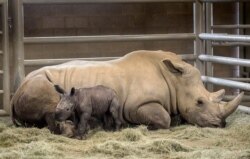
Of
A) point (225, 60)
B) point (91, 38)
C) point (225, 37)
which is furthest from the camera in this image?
point (91, 38)

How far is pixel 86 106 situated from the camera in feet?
19.1

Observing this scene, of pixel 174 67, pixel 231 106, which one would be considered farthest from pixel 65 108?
pixel 231 106

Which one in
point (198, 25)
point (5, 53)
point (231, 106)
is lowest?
point (231, 106)

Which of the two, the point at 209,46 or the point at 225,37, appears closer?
the point at 225,37

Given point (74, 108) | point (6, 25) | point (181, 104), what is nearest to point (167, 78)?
point (181, 104)

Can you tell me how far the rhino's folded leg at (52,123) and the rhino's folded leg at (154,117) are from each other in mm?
897

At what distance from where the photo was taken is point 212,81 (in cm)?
768

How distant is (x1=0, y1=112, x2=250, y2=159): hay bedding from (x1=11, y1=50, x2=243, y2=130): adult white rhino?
7.8 inches

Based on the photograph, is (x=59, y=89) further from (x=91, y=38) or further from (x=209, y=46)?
(x=209, y=46)

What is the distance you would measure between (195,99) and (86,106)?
1.28 m

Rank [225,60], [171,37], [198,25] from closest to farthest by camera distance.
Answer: [225,60] < [171,37] < [198,25]

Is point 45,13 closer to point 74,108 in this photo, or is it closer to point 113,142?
point 74,108

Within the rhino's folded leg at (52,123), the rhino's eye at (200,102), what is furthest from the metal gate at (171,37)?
the rhino's folded leg at (52,123)

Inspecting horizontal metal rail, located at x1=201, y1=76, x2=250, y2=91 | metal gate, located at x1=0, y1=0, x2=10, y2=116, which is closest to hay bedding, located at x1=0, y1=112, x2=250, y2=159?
horizontal metal rail, located at x1=201, y1=76, x2=250, y2=91
